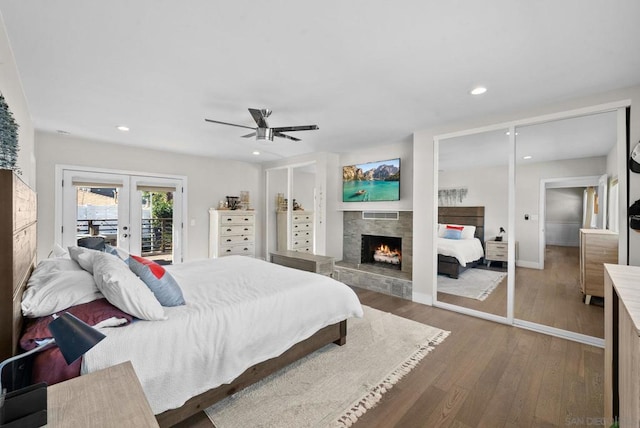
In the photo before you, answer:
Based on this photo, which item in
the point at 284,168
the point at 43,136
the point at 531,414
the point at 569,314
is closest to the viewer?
the point at 531,414

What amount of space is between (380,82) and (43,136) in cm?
505

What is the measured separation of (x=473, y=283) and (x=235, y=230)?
4578 mm

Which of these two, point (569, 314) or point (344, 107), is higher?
point (344, 107)

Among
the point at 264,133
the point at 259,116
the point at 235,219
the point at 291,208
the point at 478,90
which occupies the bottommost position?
the point at 235,219

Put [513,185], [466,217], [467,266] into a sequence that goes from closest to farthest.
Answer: [513,185] < [466,217] < [467,266]

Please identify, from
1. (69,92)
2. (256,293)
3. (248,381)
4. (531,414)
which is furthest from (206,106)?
(531,414)

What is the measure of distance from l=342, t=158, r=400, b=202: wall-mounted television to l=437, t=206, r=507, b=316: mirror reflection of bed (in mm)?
974

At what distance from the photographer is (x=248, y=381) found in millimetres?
2008

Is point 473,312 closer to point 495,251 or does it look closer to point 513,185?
point 495,251

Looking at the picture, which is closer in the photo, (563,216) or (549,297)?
(563,216)

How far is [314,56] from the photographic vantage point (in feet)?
6.91

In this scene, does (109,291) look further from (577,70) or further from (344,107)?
(577,70)

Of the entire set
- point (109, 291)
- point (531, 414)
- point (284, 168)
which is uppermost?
point (284, 168)

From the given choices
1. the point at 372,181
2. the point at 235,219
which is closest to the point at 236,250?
the point at 235,219
